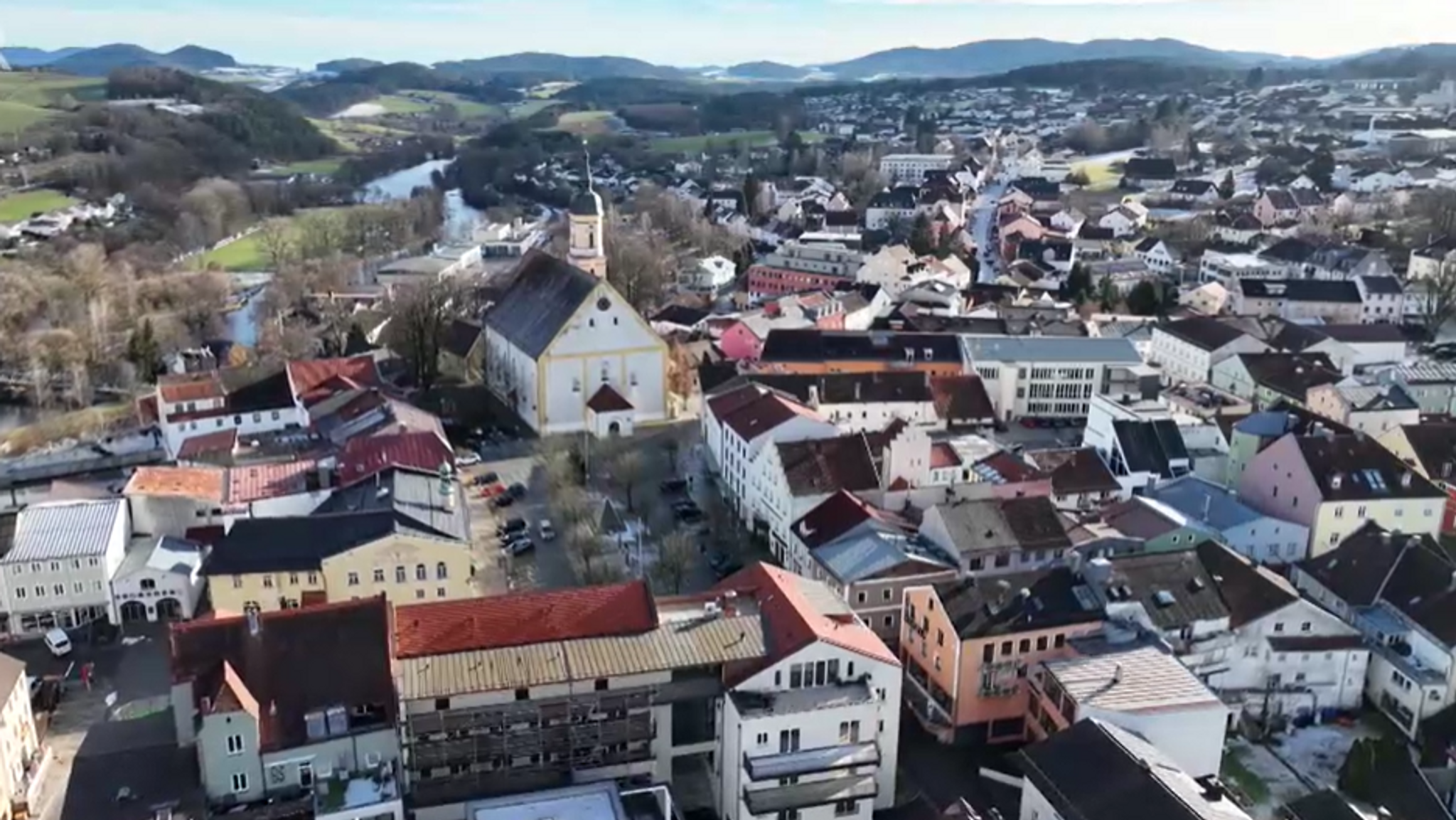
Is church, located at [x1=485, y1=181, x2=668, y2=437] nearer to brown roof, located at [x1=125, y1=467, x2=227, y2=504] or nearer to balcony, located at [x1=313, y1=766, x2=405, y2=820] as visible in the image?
brown roof, located at [x1=125, y1=467, x2=227, y2=504]

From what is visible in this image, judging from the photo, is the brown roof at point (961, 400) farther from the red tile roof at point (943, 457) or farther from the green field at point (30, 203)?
the green field at point (30, 203)

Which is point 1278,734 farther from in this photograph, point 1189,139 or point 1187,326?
point 1189,139

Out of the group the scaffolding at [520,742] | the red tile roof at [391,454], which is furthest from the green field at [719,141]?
the scaffolding at [520,742]

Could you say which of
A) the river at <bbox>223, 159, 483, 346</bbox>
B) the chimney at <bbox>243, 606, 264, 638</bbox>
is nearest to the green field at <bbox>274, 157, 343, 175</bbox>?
the river at <bbox>223, 159, 483, 346</bbox>

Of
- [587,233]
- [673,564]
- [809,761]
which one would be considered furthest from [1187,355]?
[809,761]

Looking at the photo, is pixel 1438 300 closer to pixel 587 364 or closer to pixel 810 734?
pixel 587 364

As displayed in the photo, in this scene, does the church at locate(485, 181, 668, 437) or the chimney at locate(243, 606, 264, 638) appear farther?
the church at locate(485, 181, 668, 437)
